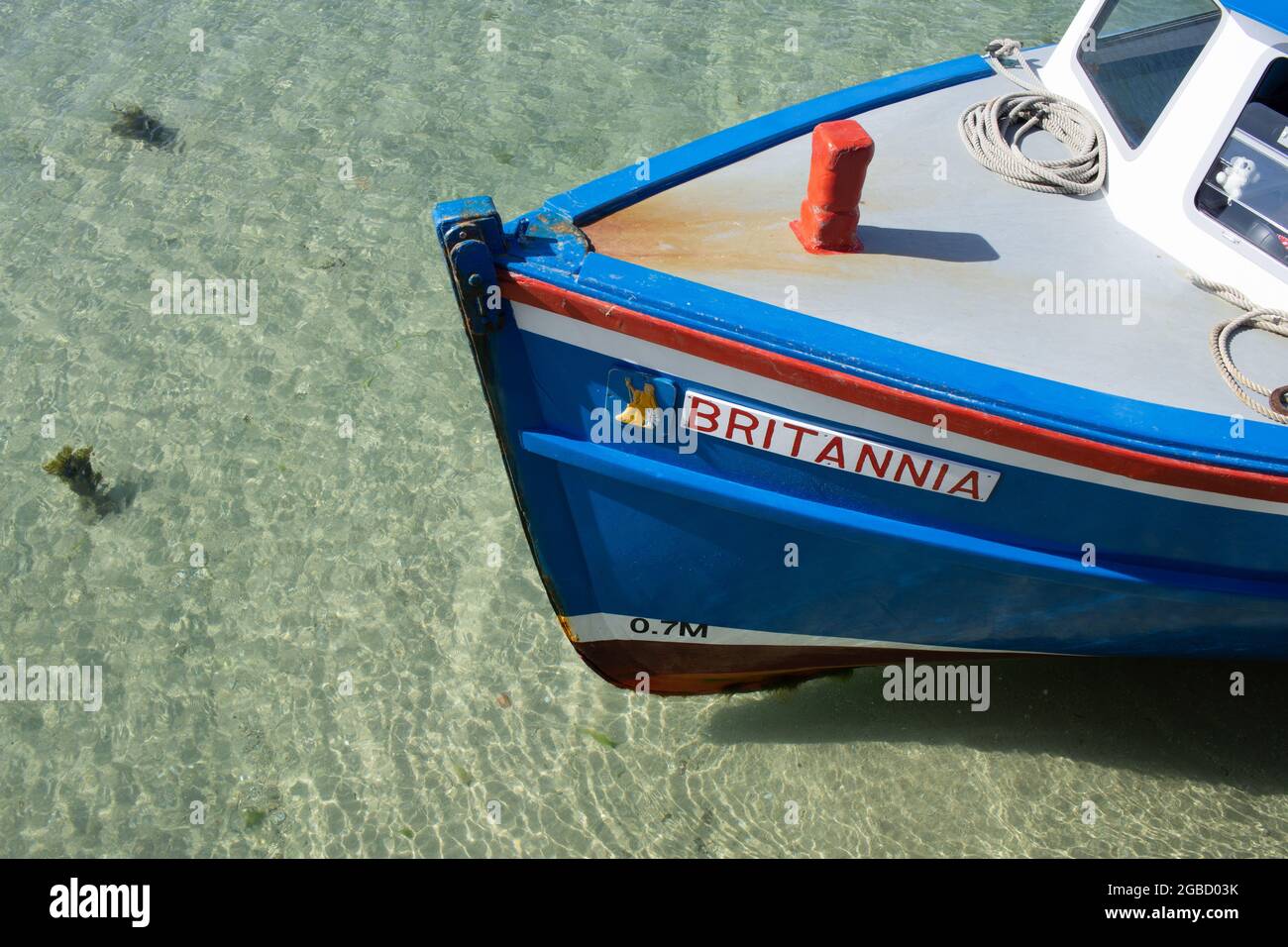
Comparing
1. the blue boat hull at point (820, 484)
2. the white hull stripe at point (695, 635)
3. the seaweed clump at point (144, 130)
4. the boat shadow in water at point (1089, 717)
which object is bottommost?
the boat shadow in water at point (1089, 717)

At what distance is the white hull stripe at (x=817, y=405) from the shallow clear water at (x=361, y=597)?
5.81 ft

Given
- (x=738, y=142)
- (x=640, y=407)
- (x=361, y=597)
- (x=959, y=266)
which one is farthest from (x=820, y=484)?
(x=361, y=597)

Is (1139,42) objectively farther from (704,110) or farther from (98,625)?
(98,625)

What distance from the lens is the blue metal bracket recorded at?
3457 millimetres

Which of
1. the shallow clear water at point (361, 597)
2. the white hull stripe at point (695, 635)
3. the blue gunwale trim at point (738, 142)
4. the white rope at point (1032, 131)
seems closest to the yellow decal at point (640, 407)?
the blue gunwale trim at point (738, 142)

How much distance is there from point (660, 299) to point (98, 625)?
359 centimetres

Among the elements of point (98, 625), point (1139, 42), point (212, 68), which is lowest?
point (98, 625)

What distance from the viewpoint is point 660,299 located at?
11.7ft

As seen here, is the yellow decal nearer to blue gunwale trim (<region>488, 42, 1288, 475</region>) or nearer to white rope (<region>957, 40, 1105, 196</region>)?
blue gunwale trim (<region>488, 42, 1288, 475</region>)

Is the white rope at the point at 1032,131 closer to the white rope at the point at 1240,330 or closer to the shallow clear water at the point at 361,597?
the white rope at the point at 1240,330

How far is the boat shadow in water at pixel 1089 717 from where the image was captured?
4.91m

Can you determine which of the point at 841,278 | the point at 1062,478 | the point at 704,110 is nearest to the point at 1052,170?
the point at 841,278

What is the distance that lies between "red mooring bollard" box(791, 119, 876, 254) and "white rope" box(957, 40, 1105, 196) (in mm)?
889

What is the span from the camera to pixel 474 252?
11.4 ft
